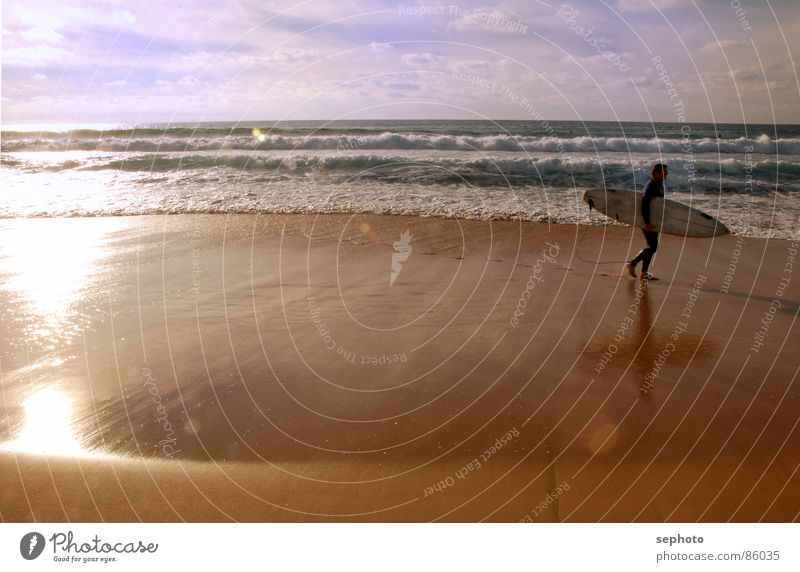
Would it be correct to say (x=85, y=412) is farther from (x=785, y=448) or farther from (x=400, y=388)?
(x=785, y=448)

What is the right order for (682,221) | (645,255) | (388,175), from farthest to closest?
(388,175) → (682,221) → (645,255)

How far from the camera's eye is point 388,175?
2033cm

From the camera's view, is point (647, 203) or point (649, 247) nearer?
point (649, 247)

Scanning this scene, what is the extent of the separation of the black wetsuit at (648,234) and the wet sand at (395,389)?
66cm

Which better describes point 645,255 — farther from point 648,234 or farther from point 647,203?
point 647,203

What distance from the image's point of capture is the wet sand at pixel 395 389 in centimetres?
407

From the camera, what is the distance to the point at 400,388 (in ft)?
18.6

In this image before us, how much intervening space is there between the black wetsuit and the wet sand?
663mm

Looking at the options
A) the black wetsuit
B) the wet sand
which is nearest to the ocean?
the black wetsuit

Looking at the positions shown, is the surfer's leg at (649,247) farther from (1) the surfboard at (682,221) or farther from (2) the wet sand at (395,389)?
(1) the surfboard at (682,221)

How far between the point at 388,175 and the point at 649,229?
1234 cm

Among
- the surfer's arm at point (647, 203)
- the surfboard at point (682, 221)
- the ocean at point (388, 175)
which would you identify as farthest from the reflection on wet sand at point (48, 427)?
the ocean at point (388, 175)

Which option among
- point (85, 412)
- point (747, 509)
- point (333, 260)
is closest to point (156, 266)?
point (333, 260)

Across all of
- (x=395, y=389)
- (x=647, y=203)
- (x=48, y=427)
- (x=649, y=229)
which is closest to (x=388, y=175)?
(x=647, y=203)
